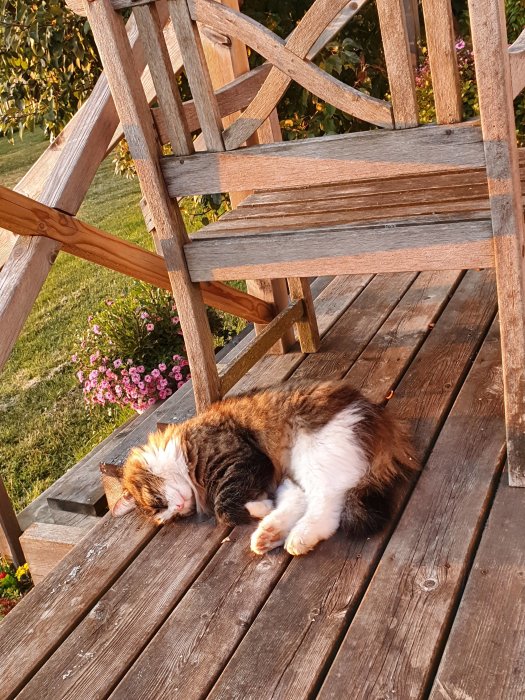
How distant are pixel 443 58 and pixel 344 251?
56 centimetres

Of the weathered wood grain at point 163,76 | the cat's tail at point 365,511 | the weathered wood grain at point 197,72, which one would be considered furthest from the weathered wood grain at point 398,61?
the cat's tail at point 365,511

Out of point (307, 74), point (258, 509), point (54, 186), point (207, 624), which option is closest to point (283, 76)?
point (307, 74)

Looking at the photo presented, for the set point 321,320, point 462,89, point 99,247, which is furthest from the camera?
point 462,89

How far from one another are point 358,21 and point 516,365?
136 inches

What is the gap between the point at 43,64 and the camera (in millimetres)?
4781

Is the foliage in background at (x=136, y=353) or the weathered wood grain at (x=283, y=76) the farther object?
the foliage in background at (x=136, y=353)

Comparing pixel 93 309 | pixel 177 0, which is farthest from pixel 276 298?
pixel 93 309

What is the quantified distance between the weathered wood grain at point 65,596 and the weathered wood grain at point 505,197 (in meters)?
1.08

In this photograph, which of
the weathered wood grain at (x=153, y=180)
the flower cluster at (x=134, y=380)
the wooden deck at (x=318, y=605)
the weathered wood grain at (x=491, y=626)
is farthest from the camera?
the flower cluster at (x=134, y=380)

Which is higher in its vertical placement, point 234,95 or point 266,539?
point 234,95

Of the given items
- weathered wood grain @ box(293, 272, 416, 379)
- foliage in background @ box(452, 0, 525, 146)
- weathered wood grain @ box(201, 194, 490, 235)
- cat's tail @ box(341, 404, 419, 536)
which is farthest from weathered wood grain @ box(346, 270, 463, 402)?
foliage in background @ box(452, 0, 525, 146)

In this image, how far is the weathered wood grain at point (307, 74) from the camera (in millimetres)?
1986

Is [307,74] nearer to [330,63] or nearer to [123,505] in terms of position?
[123,505]

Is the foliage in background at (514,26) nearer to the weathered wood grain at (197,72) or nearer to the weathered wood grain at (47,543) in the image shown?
the weathered wood grain at (197,72)
